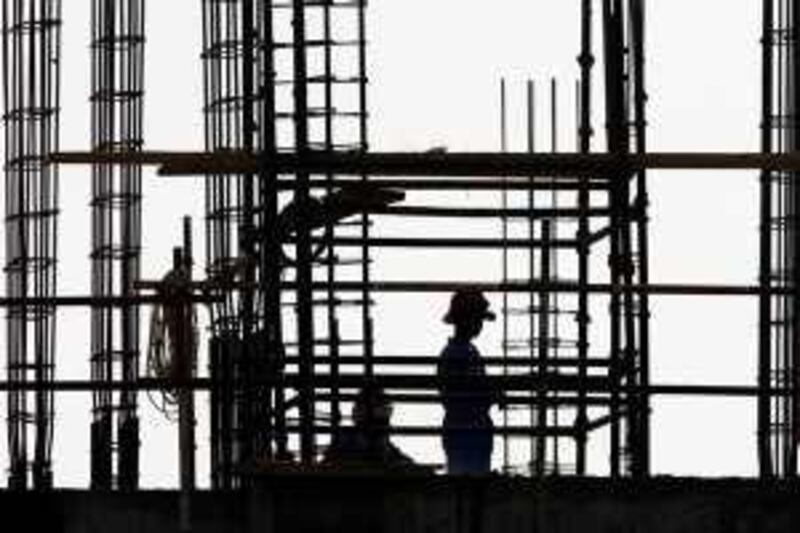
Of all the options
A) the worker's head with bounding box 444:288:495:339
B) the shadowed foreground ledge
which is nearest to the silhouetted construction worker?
the worker's head with bounding box 444:288:495:339

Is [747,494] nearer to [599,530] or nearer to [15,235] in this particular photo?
[599,530]

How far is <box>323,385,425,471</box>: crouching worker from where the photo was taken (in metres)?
19.7

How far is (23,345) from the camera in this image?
2820 centimetres

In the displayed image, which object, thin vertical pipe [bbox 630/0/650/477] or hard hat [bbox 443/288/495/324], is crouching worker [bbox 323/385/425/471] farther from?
thin vertical pipe [bbox 630/0/650/477]

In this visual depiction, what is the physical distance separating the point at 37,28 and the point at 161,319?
933 cm

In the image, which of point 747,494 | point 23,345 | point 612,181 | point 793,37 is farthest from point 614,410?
point 23,345

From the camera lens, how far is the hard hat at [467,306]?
20.5 meters

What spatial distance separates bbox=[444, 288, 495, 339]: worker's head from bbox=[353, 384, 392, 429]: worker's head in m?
0.66

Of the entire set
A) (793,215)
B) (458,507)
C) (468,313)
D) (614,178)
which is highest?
(614,178)

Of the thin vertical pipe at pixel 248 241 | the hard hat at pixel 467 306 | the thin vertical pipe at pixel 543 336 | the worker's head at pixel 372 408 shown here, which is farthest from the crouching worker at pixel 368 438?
the thin vertical pipe at pixel 543 336

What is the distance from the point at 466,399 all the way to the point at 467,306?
0.90 meters

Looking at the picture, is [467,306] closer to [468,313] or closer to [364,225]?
[468,313]

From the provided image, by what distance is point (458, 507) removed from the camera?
1897 centimetres

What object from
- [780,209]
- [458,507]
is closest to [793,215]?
[780,209]
